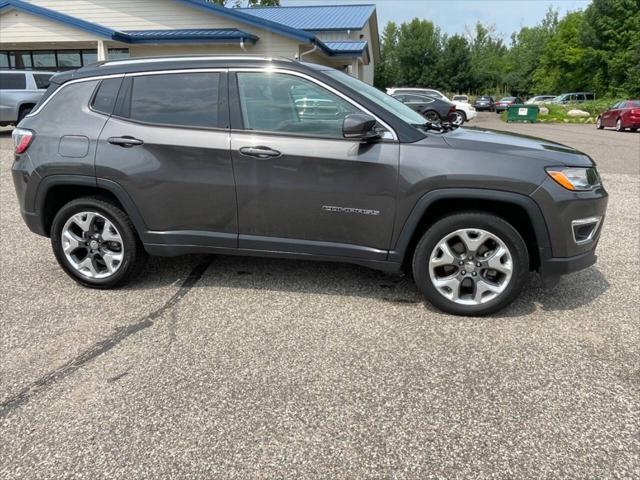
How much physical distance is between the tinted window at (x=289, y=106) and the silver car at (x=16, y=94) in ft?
45.9

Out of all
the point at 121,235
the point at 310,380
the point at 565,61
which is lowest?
the point at 310,380

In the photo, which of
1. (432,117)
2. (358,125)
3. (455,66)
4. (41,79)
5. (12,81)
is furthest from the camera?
(455,66)

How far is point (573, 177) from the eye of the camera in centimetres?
336

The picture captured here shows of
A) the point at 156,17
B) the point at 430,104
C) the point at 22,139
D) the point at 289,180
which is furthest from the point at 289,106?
the point at 156,17

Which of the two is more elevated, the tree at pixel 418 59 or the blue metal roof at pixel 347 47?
the tree at pixel 418 59

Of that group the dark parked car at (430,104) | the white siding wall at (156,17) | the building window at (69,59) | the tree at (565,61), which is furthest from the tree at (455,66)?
the building window at (69,59)

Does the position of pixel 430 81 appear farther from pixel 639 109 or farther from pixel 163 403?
pixel 163 403

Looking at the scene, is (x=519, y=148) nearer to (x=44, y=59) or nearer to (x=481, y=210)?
(x=481, y=210)

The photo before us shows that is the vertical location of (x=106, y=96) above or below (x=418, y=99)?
below

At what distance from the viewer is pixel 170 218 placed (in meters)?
3.81

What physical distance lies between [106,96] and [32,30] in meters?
18.1

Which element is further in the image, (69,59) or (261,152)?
(69,59)

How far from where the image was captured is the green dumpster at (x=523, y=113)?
94.5 ft

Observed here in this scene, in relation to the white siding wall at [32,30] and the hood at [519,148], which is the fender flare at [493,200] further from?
the white siding wall at [32,30]
